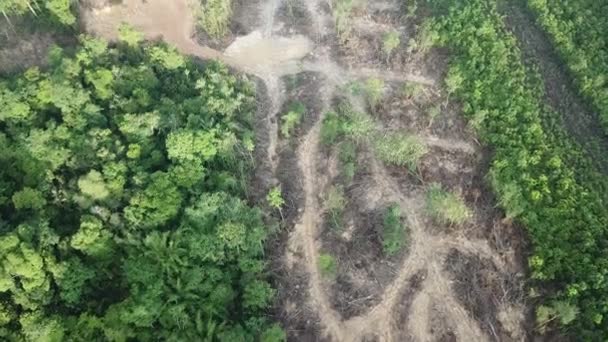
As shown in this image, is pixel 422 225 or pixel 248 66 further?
pixel 248 66

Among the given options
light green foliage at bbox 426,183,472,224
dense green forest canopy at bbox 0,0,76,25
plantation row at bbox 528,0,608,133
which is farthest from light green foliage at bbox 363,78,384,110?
dense green forest canopy at bbox 0,0,76,25

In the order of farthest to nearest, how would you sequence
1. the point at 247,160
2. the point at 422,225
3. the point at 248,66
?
1. the point at 248,66
2. the point at 247,160
3. the point at 422,225

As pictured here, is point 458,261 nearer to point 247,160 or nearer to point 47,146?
point 247,160

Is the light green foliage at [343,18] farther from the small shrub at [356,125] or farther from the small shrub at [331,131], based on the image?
the small shrub at [331,131]

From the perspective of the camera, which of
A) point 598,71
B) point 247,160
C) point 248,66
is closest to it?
point 247,160

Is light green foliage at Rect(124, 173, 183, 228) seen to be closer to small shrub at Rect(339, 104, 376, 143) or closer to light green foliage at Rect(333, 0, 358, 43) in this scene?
small shrub at Rect(339, 104, 376, 143)

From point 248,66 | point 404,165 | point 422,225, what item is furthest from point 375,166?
point 248,66

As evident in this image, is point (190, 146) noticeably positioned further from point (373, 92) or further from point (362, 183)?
point (373, 92)
